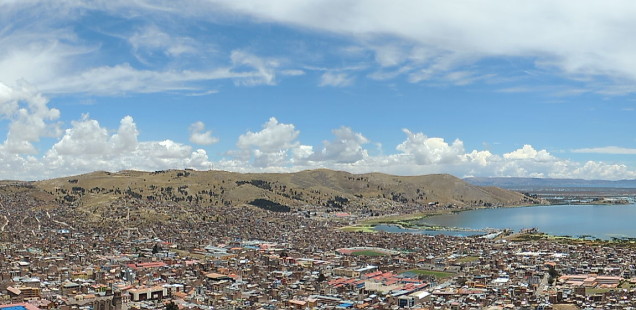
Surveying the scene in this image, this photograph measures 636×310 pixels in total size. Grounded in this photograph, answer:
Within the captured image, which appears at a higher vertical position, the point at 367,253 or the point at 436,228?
the point at 367,253

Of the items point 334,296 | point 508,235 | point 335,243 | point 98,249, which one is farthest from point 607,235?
point 98,249

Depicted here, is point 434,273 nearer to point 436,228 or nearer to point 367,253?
point 367,253

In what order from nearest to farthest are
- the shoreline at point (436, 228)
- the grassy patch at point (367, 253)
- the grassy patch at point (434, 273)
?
the grassy patch at point (434, 273), the grassy patch at point (367, 253), the shoreline at point (436, 228)

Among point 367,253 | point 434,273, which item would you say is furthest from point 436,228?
point 434,273

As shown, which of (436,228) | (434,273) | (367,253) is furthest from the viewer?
(436,228)

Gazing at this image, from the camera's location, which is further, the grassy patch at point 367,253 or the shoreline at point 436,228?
the shoreline at point 436,228

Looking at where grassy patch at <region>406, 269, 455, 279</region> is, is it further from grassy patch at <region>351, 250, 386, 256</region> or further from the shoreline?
the shoreline

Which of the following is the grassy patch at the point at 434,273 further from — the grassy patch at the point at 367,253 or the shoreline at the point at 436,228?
the shoreline at the point at 436,228

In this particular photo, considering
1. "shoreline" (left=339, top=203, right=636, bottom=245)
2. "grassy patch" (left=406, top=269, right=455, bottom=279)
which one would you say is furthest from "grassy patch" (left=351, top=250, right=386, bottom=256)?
"shoreline" (left=339, top=203, right=636, bottom=245)

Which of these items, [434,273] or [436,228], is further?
[436,228]

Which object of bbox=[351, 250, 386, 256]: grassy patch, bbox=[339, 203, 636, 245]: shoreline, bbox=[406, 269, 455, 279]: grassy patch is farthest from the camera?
bbox=[339, 203, 636, 245]: shoreline

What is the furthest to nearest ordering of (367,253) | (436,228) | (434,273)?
(436,228)
(367,253)
(434,273)

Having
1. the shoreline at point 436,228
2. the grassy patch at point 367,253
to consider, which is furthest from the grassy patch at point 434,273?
the shoreline at point 436,228
